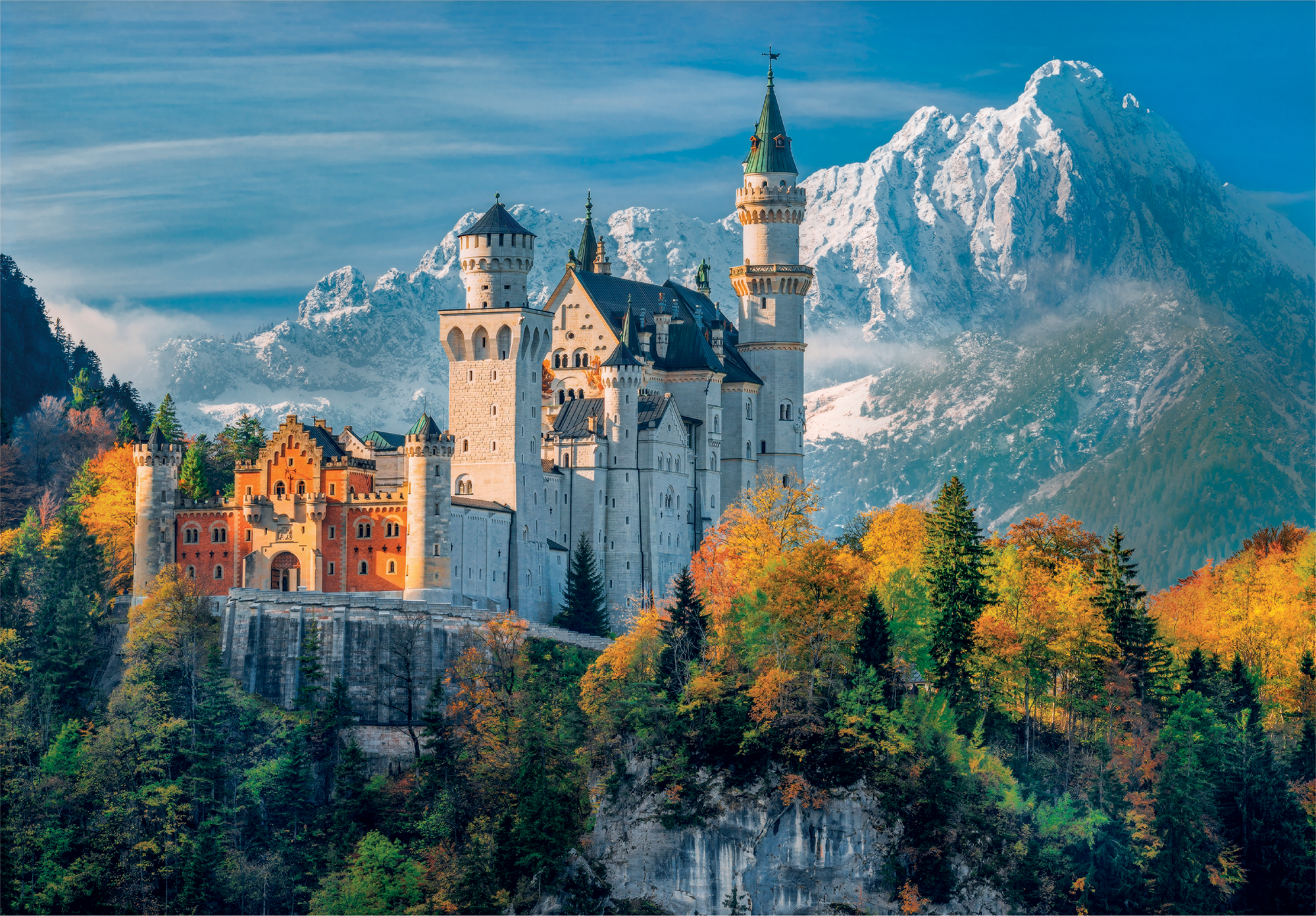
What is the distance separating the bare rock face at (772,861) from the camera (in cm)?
8788

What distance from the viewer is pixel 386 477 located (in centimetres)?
10612

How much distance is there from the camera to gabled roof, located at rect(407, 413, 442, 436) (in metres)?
99.9

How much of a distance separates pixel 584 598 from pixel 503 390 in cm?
1264

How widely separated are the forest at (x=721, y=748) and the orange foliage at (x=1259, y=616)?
10.6 ft

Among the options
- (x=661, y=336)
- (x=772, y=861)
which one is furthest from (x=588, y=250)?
(x=772, y=861)

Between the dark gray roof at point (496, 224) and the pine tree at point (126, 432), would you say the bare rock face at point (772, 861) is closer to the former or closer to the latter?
the dark gray roof at point (496, 224)

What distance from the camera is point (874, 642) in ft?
294

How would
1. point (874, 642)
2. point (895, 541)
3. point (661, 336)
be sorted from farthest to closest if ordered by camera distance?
point (661, 336)
point (895, 541)
point (874, 642)

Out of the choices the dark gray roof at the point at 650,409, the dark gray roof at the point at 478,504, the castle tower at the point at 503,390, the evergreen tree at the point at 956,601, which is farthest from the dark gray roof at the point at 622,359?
the evergreen tree at the point at 956,601

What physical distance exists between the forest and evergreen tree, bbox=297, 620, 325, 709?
145 mm

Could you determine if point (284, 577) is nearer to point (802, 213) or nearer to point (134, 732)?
point (134, 732)

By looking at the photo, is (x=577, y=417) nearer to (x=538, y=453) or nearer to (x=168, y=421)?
(x=538, y=453)

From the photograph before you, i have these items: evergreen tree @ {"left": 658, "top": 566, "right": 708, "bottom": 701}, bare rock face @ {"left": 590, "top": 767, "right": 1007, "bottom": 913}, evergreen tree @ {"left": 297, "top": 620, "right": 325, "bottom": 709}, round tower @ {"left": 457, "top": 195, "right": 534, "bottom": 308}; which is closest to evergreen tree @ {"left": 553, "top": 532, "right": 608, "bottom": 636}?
round tower @ {"left": 457, "top": 195, "right": 534, "bottom": 308}

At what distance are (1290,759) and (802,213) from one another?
54.0 metres
